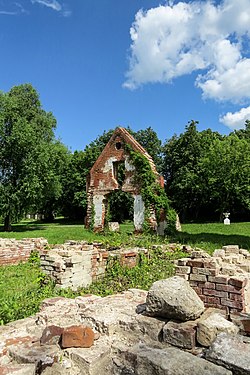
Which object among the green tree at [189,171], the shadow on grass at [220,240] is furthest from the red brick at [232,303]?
the green tree at [189,171]

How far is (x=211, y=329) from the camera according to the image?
299 cm

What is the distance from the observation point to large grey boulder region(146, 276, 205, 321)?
322cm

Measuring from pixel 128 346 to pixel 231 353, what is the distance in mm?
1146

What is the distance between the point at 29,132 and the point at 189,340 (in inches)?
923

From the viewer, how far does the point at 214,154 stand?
32875 mm

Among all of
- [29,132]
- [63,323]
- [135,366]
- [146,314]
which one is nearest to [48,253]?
[63,323]

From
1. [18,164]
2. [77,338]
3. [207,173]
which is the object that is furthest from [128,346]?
[207,173]

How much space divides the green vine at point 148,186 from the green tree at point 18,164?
9.53 metres

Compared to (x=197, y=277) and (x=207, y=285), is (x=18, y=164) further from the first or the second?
(x=207, y=285)

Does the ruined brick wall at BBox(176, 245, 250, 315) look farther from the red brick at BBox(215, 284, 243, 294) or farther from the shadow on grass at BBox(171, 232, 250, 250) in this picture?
the shadow on grass at BBox(171, 232, 250, 250)

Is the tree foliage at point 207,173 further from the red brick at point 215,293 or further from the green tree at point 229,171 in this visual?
the red brick at point 215,293

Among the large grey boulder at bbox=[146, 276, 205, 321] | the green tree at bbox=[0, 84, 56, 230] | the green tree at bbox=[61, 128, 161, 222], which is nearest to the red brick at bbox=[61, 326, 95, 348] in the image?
the large grey boulder at bbox=[146, 276, 205, 321]

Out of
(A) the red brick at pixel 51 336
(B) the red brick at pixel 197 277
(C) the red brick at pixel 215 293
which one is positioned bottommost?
(A) the red brick at pixel 51 336

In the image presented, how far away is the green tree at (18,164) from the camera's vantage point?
23.3 m
